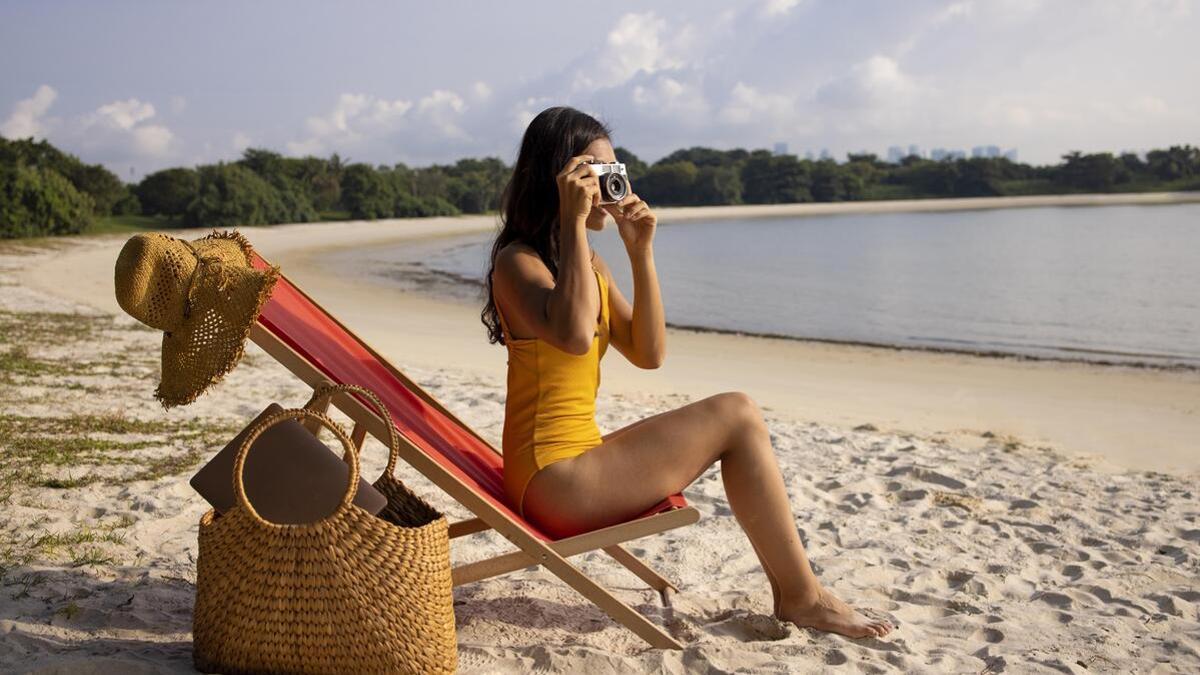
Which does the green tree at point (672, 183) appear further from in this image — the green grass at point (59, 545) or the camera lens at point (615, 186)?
the camera lens at point (615, 186)

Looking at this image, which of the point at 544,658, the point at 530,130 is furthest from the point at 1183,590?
the point at 530,130

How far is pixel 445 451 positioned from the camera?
2.92 m

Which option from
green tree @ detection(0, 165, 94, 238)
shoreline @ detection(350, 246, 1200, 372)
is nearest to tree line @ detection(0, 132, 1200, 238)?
green tree @ detection(0, 165, 94, 238)

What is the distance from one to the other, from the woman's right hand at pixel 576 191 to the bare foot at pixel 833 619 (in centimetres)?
130

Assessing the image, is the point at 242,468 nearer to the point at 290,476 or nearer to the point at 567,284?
the point at 290,476

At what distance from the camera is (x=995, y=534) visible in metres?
4.07

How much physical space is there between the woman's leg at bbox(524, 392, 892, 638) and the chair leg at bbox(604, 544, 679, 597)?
498mm

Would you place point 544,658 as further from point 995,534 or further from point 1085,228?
point 1085,228

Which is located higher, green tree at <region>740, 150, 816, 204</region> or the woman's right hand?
green tree at <region>740, 150, 816, 204</region>

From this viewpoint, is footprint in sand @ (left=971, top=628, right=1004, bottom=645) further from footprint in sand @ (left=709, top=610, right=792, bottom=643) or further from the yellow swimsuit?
the yellow swimsuit

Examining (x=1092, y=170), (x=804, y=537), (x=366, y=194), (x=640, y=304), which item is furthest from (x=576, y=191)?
(x=1092, y=170)

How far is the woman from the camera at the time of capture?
8.66 feet

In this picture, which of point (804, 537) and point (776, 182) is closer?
point (804, 537)

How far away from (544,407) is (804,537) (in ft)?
5.67
